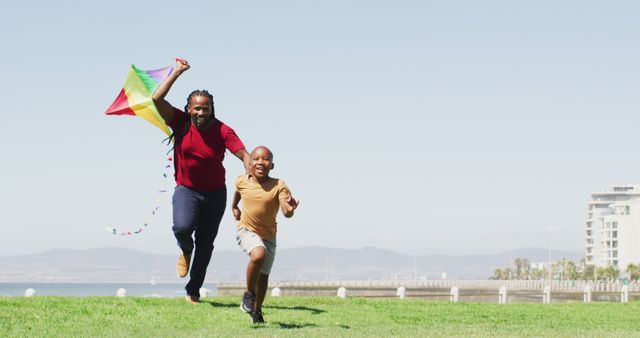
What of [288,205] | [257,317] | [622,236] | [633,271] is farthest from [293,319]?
[622,236]

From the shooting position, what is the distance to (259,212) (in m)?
12.0

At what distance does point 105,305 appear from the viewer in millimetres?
14617

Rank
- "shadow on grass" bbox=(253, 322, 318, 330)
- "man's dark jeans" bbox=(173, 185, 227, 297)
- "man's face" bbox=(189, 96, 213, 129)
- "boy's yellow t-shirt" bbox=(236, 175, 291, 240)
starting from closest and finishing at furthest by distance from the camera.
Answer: "boy's yellow t-shirt" bbox=(236, 175, 291, 240) < "shadow on grass" bbox=(253, 322, 318, 330) < "man's face" bbox=(189, 96, 213, 129) < "man's dark jeans" bbox=(173, 185, 227, 297)

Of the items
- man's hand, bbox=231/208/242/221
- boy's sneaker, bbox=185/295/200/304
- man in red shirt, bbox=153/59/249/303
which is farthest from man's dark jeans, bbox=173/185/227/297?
man's hand, bbox=231/208/242/221

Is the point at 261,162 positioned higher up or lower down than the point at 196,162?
lower down

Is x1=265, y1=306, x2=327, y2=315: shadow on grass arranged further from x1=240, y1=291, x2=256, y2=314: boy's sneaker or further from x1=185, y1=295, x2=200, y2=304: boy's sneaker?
x1=240, y1=291, x2=256, y2=314: boy's sneaker

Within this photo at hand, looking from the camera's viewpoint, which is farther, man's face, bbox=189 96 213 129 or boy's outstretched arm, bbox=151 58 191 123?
boy's outstretched arm, bbox=151 58 191 123

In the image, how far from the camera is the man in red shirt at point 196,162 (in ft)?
43.3

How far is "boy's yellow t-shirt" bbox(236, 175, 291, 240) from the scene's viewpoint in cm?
1190

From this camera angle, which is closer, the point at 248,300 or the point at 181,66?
the point at 248,300

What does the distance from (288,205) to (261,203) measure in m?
0.43

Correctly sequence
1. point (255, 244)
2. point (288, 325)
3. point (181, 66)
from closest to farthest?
point (255, 244) < point (288, 325) < point (181, 66)

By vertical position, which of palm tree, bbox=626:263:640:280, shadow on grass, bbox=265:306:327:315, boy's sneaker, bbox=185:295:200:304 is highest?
palm tree, bbox=626:263:640:280

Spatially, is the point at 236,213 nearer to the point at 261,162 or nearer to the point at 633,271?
the point at 261,162
